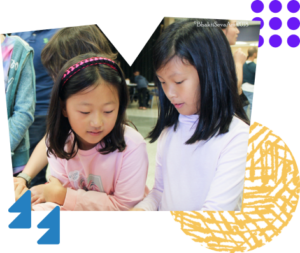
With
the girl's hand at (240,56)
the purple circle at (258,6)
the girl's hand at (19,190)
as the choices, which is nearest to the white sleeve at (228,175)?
the girl's hand at (240,56)

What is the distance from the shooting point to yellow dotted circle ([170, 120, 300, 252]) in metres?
1.56

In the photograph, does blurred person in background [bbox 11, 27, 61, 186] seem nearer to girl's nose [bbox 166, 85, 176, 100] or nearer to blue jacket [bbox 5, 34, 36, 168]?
blue jacket [bbox 5, 34, 36, 168]

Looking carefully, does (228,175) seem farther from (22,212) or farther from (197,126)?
(22,212)

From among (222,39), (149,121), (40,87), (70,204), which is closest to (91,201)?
(70,204)

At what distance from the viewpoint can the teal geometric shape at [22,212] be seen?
1.52 metres

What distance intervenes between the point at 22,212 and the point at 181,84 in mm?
945

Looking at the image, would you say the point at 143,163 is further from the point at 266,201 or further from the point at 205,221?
the point at 266,201

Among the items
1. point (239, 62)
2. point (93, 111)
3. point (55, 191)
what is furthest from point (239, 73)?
point (55, 191)

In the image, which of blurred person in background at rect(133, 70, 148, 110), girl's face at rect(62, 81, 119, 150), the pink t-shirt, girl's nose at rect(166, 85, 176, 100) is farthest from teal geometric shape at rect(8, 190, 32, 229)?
girl's nose at rect(166, 85, 176, 100)

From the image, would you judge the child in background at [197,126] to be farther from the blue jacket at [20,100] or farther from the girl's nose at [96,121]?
the blue jacket at [20,100]

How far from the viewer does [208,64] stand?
54.3 inches

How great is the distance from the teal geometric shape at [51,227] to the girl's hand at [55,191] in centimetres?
12

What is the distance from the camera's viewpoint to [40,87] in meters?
1.55

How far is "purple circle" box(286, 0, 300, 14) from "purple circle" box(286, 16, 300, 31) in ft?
0.10
